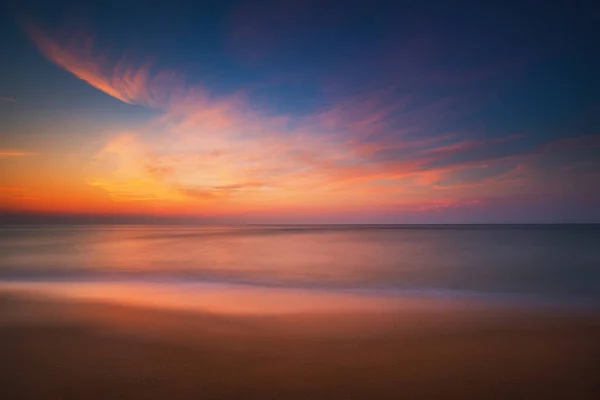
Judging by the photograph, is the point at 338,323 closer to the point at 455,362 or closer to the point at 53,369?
the point at 455,362

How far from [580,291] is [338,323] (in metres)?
9.77

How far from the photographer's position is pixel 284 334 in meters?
7.07

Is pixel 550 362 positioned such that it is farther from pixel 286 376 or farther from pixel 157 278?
pixel 157 278

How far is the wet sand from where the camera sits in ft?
15.6

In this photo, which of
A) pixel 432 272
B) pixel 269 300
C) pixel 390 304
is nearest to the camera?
pixel 390 304

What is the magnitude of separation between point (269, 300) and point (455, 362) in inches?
249

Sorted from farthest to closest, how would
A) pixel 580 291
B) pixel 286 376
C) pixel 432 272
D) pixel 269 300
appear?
1. pixel 432 272
2. pixel 580 291
3. pixel 269 300
4. pixel 286 376

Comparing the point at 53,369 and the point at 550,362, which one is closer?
the point at 53,369

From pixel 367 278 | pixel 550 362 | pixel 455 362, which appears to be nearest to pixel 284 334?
pixel 455 362

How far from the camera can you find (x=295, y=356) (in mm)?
5855

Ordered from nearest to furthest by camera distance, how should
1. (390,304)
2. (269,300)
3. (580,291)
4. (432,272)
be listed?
(390,304)
(269,300)
(580,291)
(432,272)

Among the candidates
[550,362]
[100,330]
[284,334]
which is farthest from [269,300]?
[550,362]

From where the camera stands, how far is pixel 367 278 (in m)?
16.5

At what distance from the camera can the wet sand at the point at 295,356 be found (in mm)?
4746
